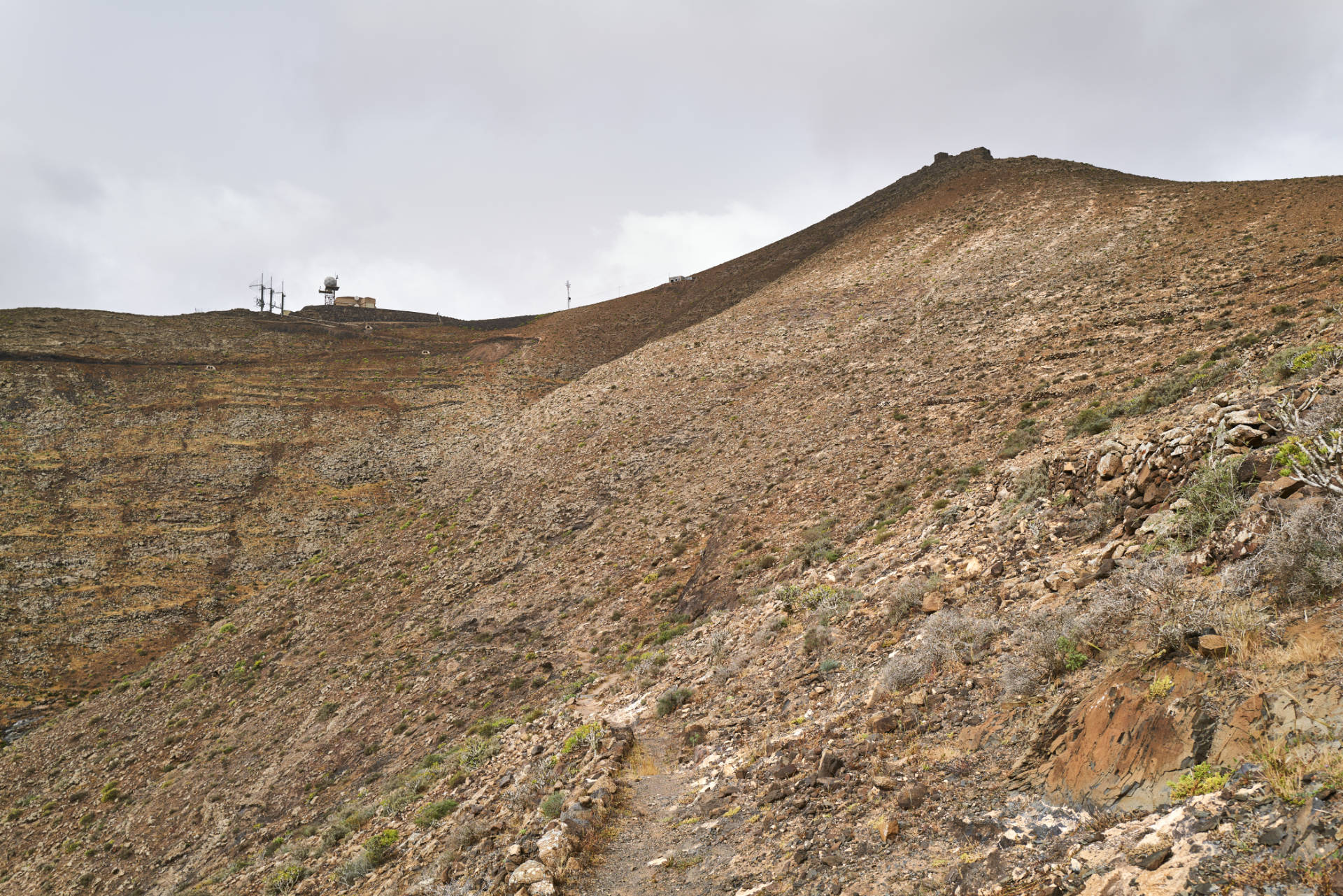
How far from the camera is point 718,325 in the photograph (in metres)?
35.8

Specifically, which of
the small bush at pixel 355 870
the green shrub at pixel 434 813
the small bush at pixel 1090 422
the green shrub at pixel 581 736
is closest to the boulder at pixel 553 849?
the green shrub at pixel 581 736

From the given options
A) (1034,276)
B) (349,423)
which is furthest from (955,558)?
(349,423)

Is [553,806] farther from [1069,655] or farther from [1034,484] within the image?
[1034,484]

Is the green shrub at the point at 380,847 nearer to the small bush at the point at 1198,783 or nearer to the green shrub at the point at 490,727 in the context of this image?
the green shrub at the point at 490,727

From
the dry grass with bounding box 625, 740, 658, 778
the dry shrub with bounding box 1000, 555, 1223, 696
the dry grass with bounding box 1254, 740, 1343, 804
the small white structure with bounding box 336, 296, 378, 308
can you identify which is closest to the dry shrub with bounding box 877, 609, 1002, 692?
the dry shrub with bounding box 1000, 555, 1223, 696

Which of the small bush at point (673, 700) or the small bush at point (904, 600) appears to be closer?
the small bush at point (904, 600)

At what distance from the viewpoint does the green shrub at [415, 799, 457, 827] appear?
10430 millimetres

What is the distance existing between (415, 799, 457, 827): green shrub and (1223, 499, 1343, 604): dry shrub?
10697 mm

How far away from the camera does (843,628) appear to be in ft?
32.9

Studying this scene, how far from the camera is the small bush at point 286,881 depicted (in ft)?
36.1

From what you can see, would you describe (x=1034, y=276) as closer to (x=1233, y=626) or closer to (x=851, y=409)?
(x=851, y=409)

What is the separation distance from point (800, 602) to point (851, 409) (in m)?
11.1

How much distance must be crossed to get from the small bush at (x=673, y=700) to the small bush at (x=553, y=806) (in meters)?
2.60

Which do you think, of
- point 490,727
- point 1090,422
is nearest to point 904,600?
point 1090,422
